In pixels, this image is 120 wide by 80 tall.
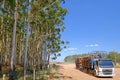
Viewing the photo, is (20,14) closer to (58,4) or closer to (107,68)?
(58,4)

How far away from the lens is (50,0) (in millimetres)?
31594

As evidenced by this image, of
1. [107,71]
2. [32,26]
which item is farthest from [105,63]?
[32,26]

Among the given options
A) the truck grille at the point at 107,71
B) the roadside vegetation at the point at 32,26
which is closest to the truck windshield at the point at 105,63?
the truck grille at the point at 107,71

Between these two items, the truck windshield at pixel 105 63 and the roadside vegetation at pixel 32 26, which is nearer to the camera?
the roadside vegetation at pixel 32 26

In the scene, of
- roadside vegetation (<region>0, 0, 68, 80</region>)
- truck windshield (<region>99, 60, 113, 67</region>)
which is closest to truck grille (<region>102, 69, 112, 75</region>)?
truck windshield (<region>99, 60, 113, 67</region>)

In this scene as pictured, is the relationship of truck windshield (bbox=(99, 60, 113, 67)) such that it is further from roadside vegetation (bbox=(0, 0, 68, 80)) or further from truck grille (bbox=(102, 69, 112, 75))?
roadside vegetation (bbox=(0, 0, 68, 80))

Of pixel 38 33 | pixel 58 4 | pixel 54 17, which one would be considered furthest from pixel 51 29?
pixel 58 4

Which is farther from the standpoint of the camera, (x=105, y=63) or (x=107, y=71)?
(x=105, y=63)

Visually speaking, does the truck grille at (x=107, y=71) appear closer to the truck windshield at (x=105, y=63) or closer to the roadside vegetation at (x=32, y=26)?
the truck windshield at (x=105, y=63)

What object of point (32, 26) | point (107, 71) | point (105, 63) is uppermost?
point (32, 26)

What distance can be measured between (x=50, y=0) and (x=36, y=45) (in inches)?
588

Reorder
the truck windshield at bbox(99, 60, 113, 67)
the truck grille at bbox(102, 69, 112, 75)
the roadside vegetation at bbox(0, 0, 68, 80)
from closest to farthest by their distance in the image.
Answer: the roadside vegetation at bbox(0, 0, 68, 80)
the truck grille at bbox(102, 69, 112, 75)
the truck windshield at bbox(99, 60, 113, 67)

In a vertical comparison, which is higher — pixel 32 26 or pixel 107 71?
pixel 32 26

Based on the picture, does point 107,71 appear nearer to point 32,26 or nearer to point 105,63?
point 105,63
